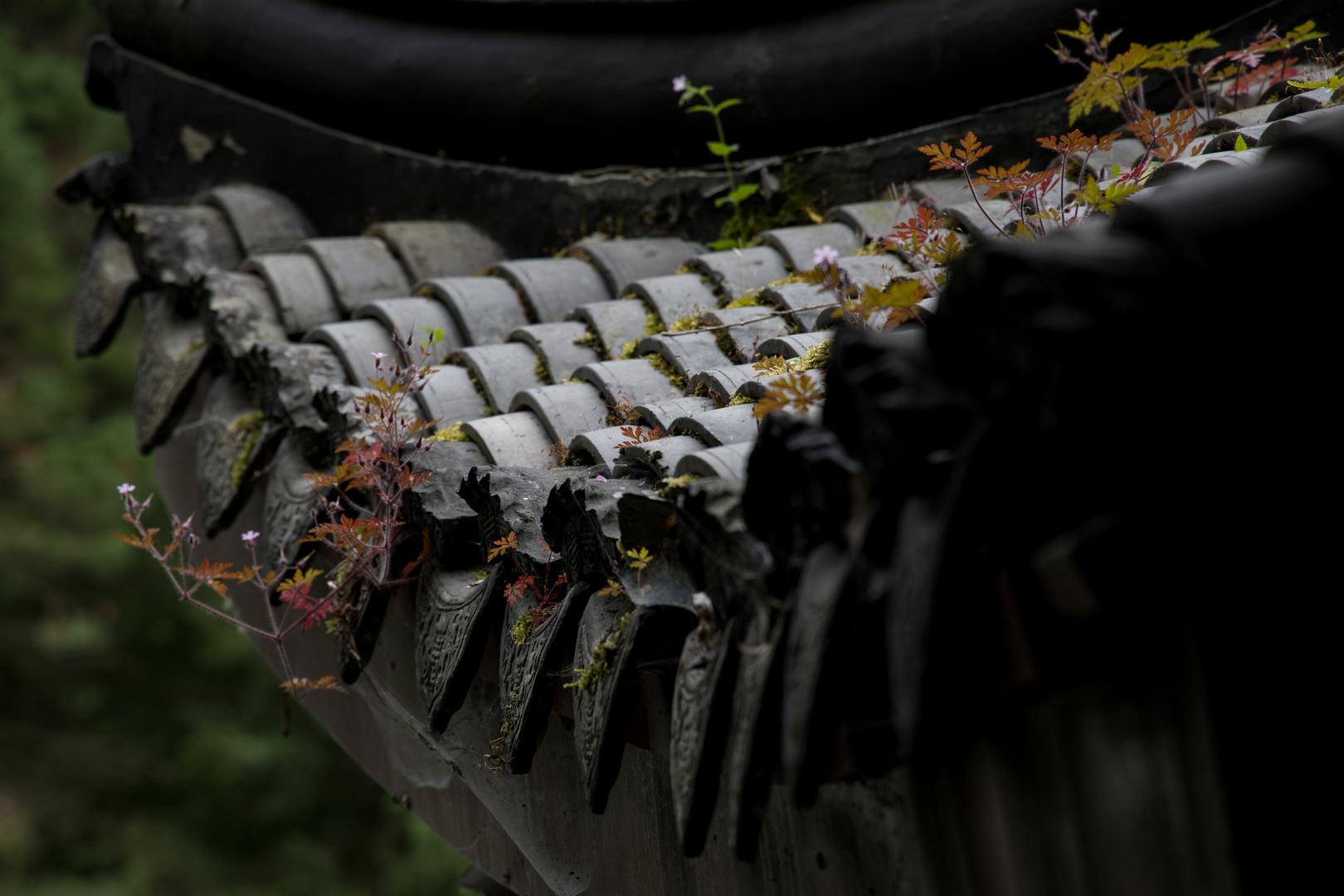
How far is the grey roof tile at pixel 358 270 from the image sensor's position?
3.44 meters

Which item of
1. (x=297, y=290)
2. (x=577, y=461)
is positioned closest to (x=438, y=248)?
(x=297, y=290)

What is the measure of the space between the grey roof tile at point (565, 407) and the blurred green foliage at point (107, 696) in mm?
8591

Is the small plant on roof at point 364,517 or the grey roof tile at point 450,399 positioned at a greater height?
the grey roof tile at point 450,399

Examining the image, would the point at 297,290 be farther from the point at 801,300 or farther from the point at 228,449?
the point at 801,300

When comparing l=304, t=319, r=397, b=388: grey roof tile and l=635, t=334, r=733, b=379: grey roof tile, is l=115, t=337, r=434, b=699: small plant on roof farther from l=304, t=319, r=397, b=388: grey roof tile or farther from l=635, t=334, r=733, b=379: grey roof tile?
l=635, t=334, r=733, b=379: grey roof tile

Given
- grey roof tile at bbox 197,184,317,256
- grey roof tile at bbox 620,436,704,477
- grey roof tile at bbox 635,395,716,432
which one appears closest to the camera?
grey roof tile at bbox 620,436,704,477

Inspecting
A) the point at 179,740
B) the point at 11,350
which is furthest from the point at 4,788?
the point at 11,350

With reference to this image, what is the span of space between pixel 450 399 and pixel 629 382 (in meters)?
0.53

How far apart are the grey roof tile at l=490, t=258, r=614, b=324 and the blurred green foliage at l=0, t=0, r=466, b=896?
25.8ft

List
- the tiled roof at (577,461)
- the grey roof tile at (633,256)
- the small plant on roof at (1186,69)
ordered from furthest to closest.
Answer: the grey roof tile at (633,256)
the small plant on roof at (1186,69)
the tiled roof at (577,461)

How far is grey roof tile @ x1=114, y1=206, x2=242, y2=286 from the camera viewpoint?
376 centimetres

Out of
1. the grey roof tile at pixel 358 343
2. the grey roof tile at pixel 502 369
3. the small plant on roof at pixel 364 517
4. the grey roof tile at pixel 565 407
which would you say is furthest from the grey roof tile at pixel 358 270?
the grey roof tile at pixel 565 407

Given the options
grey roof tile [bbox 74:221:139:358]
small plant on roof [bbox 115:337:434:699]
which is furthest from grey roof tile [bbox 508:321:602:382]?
grey roof tile [bbox 74:221:139:358]

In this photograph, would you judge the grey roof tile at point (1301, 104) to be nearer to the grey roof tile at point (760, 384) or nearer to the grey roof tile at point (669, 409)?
the grey roof tile at point (760, 384)
